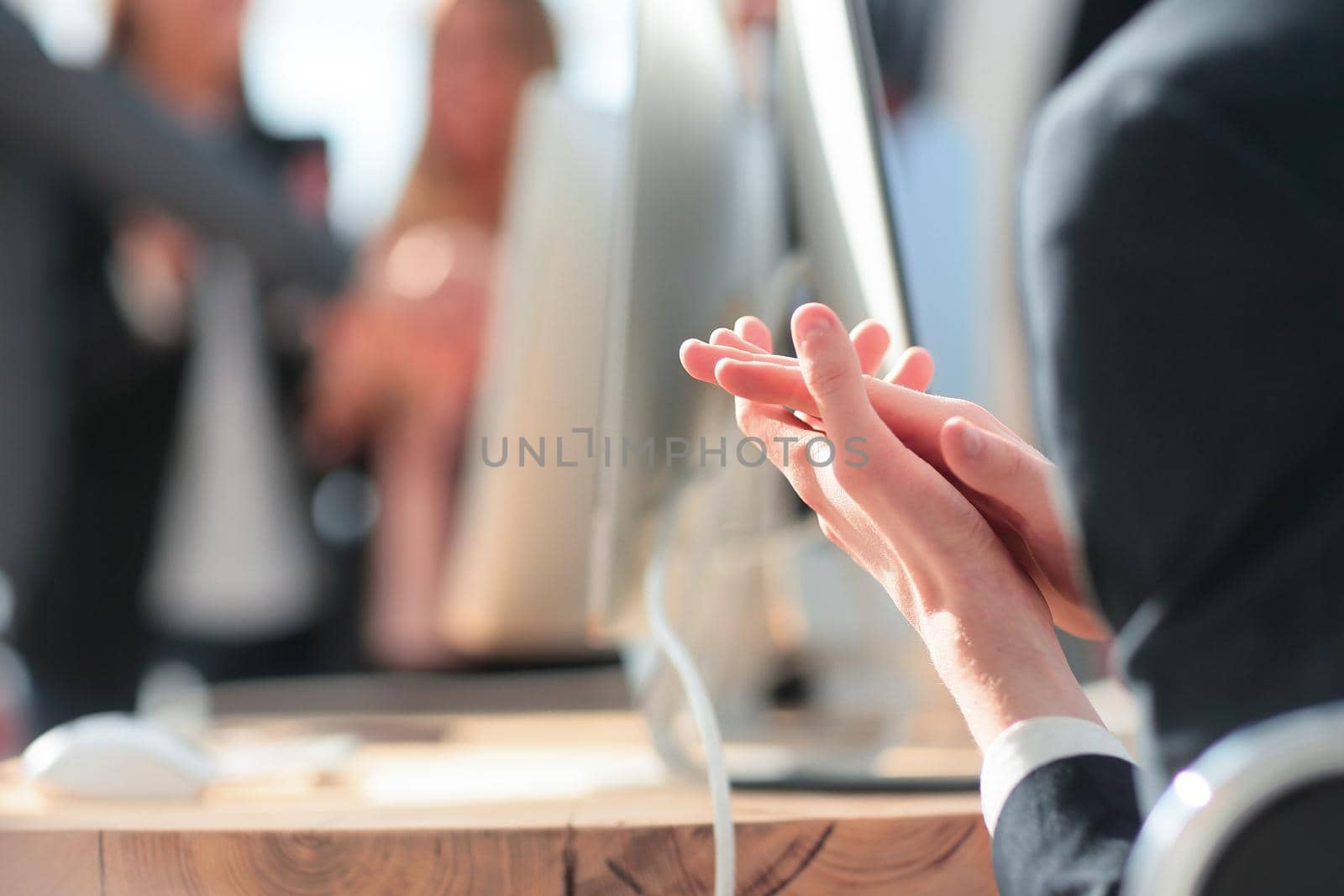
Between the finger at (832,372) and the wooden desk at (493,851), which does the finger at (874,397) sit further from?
the wooden desk at (493,851)

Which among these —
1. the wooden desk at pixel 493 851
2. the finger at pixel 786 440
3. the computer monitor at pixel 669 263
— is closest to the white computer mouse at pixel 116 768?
the wooden desk at pixel 493 851

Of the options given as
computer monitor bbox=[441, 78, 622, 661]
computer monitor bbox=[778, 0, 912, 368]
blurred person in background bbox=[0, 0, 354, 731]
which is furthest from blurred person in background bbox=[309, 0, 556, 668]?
computer monitor bbox=[778, 0, 912, 368]

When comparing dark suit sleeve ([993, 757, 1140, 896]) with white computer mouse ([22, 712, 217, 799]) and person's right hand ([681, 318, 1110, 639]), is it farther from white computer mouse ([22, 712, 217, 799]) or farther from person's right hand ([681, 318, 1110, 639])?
white computer mouse ([22, 712, 217, 799])

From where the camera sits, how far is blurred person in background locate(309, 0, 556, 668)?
1307 millimetres

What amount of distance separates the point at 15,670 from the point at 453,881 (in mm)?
940

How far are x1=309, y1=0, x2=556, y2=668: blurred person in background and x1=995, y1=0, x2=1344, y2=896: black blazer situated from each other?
0.97 m

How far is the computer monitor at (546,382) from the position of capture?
0.80m

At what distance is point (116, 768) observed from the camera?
2.02 feet

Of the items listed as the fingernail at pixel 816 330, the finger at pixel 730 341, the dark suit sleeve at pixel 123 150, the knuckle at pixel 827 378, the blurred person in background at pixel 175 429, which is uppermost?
the dark suit sleeve at pixel 123 150

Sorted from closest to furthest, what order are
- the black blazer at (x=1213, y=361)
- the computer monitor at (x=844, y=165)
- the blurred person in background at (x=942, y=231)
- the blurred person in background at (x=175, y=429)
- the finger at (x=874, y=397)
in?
the black blazer at (x=1213, y=361)
the finger at (x=874, y=397)
the computer monitor at (x=844, y=165)
the blurred person in background at (x=942, y=231)
the blurred person in background at (x=175, y=429)

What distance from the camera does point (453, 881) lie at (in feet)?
1.66

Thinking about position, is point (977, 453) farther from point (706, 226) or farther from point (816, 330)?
point (706, 226)

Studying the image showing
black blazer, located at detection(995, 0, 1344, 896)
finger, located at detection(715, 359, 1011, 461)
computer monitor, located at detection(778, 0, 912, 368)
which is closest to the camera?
black blazer, located at detection(995, 0, 1344, 896)

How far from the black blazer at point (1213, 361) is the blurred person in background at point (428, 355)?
38.1 inches
